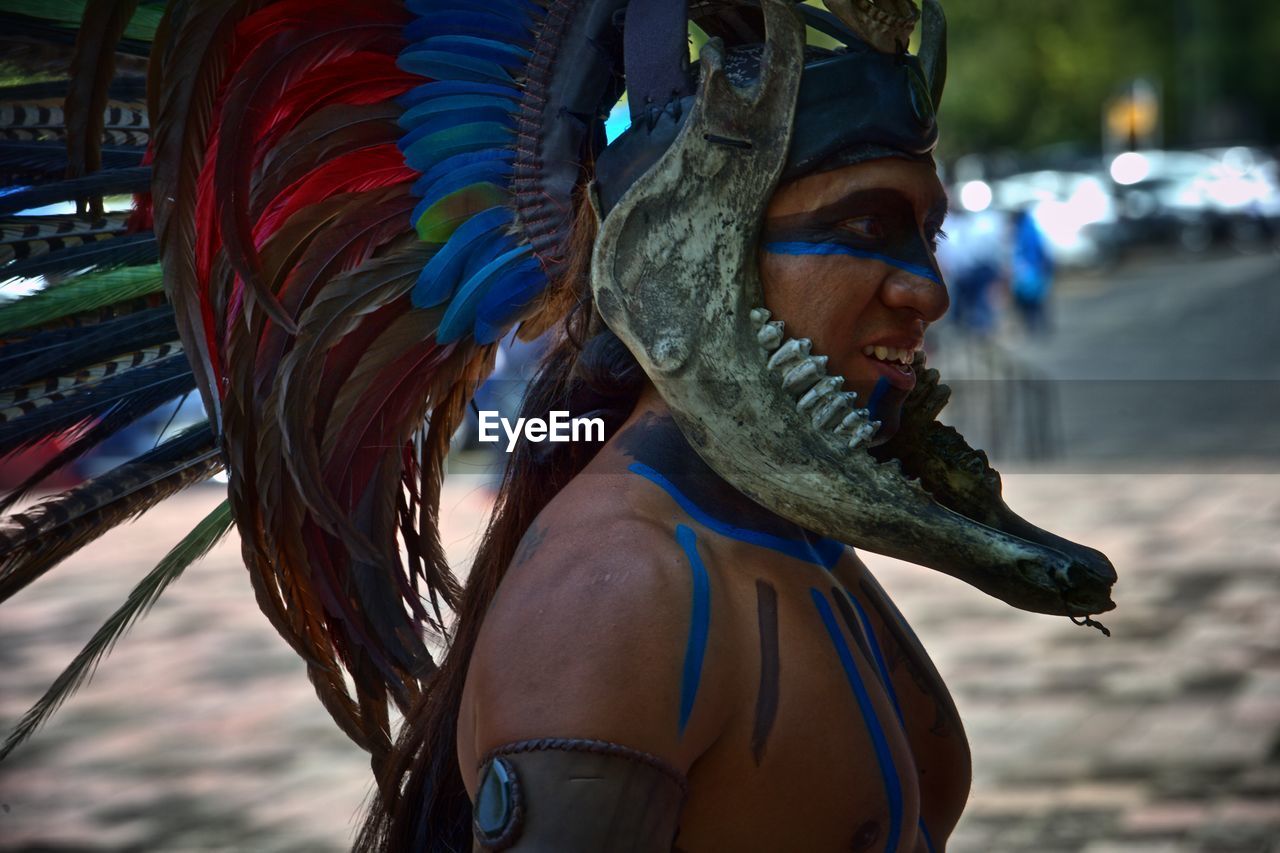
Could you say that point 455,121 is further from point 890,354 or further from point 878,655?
point 878,655

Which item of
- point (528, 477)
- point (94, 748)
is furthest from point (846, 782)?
point (94, 748)

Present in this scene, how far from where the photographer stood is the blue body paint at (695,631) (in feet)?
5.54

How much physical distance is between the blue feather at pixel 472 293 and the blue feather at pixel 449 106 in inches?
7.7

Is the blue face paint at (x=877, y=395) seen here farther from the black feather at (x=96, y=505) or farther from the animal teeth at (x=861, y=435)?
the black feather at (x=96, y=505)

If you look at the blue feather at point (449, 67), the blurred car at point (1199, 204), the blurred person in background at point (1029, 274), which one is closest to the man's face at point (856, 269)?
the blue feather at point (449, 67)

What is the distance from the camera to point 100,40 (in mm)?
1970

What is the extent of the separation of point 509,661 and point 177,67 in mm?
864

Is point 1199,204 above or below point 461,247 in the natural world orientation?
below

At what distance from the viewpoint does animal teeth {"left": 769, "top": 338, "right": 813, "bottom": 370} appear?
1.77m

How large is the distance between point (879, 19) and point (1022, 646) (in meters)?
5.02

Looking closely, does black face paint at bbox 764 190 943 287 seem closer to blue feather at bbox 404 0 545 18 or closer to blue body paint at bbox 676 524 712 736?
blue body paint at bbox 676 524 712 736

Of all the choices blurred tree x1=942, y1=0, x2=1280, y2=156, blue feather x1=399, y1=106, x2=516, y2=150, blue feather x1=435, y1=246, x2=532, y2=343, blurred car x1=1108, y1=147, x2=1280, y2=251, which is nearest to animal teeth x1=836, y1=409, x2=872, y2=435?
blue feather x1=435, y1=246, x2=532, y2=343

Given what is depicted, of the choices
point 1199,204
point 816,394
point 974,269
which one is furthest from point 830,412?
point 1199,204

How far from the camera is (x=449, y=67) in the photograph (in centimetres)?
210
